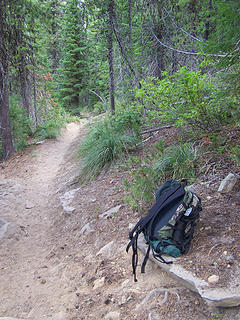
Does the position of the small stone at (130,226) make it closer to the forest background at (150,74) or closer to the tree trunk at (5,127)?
the forest background at (150,74)

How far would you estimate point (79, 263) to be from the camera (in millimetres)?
3396

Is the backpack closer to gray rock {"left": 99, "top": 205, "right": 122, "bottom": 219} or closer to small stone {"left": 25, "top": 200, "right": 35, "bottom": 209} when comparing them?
gray rock {"left": 99, "top": 205, "right": 122, "bottom": 219}

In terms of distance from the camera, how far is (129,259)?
292cm

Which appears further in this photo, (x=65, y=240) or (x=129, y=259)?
(x=65, y=240)

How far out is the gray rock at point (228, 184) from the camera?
10.7 feet

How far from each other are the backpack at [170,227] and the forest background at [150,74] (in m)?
0.91

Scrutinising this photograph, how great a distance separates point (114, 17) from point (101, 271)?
6.50 meters

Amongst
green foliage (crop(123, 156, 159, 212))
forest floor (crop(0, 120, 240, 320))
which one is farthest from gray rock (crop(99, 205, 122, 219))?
green foliage (crop(123, 156, 159, 212))

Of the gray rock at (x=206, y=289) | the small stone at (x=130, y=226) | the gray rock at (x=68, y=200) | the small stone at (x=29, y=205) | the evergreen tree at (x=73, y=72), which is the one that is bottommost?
the small stone at (x=29, y=205)

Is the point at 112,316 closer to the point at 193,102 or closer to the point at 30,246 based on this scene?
the point at 30,246

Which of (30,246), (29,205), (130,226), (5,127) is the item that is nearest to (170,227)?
(130,226)

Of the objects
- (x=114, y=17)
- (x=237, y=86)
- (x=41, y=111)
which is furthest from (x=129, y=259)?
(x=41, y=111)

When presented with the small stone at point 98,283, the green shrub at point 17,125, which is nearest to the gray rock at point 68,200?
the small stone at point 98,283

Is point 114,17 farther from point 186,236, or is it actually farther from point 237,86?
point 186,236
